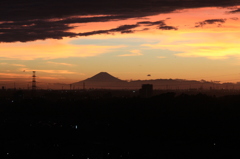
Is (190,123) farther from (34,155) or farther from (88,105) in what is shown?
(88,105)

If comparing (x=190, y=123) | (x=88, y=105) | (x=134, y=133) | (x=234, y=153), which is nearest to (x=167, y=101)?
(x=88, y=105)

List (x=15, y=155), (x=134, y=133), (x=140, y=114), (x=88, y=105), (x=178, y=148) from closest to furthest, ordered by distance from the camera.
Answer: (x=15, y=155), (x=178, y=148), (x=134, y=133), (x=140, y=114), (x=88, y=105)

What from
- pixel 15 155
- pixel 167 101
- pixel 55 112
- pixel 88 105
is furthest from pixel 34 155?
pixel 88 105

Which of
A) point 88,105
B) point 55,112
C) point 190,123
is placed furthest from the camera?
point 88,105

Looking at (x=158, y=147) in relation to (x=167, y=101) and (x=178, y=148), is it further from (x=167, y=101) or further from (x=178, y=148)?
(x=167, y=101)

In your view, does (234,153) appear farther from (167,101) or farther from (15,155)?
(167,101)

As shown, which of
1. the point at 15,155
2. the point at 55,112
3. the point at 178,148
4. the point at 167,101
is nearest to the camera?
the point at 15,155

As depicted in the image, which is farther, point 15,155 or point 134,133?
point 134,133

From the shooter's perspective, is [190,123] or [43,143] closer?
[43,143]

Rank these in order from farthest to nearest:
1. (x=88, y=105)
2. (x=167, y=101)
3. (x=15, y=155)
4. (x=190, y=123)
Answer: (x=88, y=105) → (x=167, y=101) → (x=190, y=123) → (x=15, y=155)
